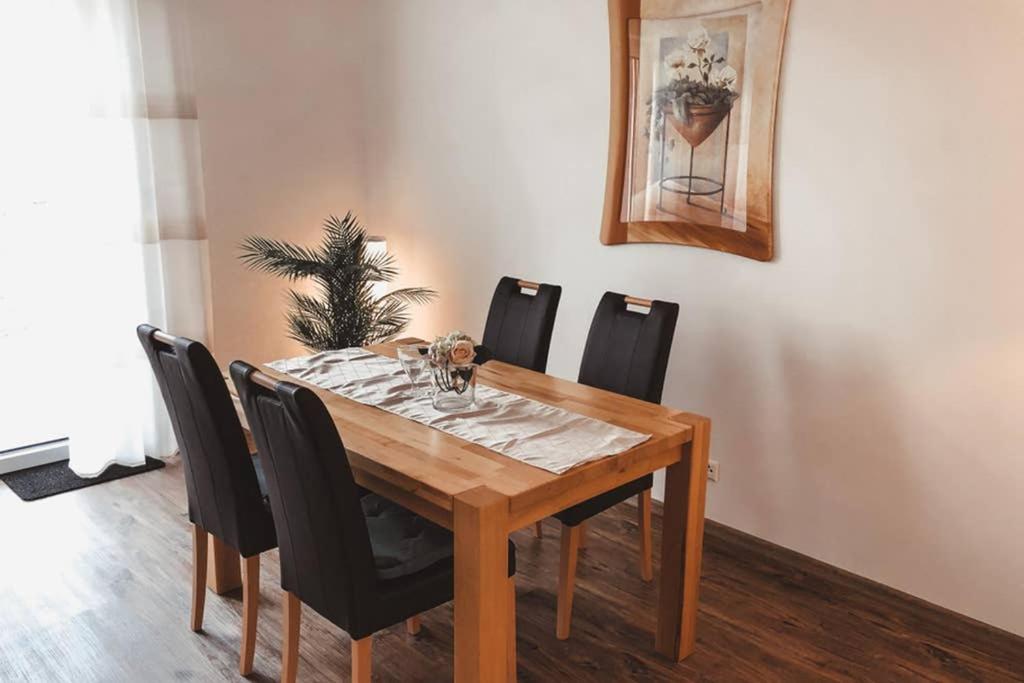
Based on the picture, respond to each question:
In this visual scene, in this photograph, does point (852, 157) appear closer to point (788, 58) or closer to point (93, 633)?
point (788, 58)

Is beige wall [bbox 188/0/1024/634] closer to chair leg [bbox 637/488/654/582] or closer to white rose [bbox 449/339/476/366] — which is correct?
chair leg [bbox 637/488/654/582]

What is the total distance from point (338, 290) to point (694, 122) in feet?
6.11

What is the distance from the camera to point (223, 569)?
292 cm

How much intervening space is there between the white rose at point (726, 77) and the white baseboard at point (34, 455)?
3.26 meters

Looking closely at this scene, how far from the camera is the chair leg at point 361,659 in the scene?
202 cm

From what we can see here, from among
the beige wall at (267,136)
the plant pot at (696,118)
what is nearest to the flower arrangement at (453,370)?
the plant pot at (696,118)

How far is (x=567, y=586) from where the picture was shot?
2641 millimetres

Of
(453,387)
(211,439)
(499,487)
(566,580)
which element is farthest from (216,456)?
(566,580)

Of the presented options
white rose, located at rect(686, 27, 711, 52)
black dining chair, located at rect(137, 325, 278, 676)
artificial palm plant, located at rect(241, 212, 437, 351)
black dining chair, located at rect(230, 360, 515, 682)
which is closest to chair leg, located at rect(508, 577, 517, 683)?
black dining chair, located at rect(230, 360, 515, 682)

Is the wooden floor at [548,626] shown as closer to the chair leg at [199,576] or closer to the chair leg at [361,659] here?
the chair leg at [199,576]

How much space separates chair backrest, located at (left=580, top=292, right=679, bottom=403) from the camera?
9.37ft

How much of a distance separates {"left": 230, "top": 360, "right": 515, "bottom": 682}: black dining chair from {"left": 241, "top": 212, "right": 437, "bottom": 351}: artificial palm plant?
6.73 ft

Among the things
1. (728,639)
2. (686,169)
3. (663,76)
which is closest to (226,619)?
(728,639)

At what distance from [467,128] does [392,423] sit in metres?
2.11
